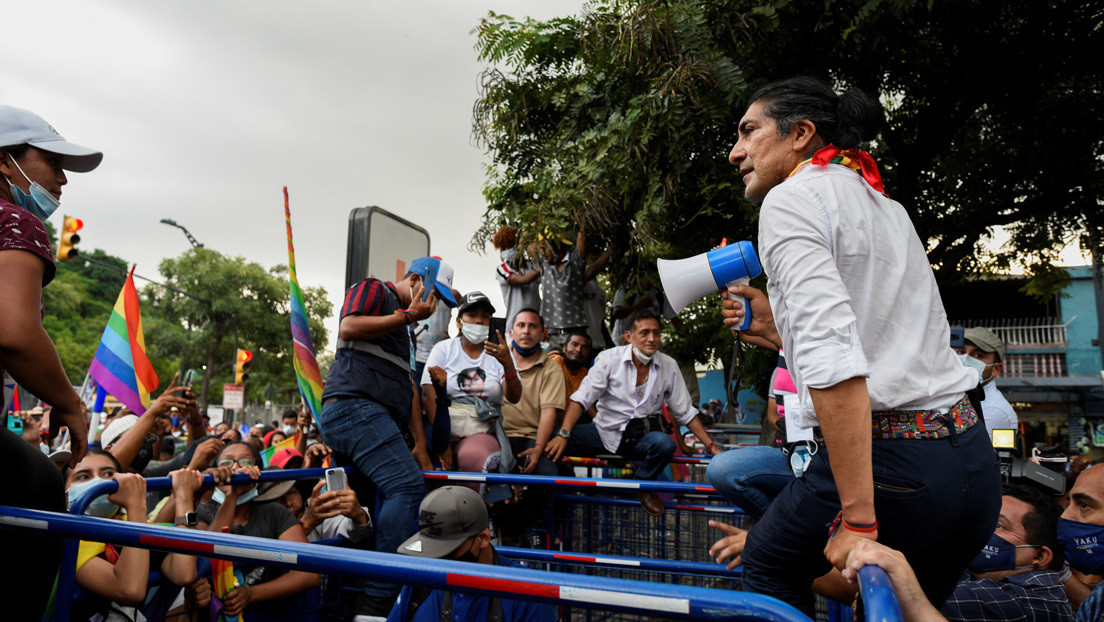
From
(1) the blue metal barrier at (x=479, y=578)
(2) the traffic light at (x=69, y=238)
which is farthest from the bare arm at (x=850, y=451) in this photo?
(2) the traffic light at (x=69, y=238)

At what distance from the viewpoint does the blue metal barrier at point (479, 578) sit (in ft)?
4.04

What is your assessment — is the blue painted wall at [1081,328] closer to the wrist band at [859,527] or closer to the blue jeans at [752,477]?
the blue jeans at [752,477]

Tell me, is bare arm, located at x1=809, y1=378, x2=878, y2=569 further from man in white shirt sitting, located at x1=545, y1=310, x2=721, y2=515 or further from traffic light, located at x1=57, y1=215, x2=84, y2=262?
traffic light, located at x1=57, y1=215, x2=84, y2=262

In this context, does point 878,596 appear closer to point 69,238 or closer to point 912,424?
point 912,424

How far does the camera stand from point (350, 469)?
3975mm

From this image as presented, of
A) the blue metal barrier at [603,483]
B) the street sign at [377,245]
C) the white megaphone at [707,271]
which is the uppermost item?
the street sign at [377,245]

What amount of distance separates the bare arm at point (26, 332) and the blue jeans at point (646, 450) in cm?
392

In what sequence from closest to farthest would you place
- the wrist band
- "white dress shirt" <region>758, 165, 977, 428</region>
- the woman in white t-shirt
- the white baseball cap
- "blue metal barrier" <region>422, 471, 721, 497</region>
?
the wrist band < "white dress shirt" <region>758, 165, 977, 428</region> < the white baseball cap < "blue metal barrier" <region>422, 471, 721, 497</region> < the woman in white t-shirt

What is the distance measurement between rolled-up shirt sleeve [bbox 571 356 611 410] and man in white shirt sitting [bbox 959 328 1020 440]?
2.57m

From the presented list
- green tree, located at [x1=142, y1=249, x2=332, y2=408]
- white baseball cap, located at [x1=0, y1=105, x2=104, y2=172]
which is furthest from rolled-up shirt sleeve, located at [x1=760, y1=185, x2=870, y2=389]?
green tree, located at [x1=142, y1=249, x2=332, y2=408]

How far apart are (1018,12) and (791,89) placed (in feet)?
22.1

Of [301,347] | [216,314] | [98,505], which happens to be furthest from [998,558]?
[216,314]

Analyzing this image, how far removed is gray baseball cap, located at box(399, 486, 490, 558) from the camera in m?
3.10

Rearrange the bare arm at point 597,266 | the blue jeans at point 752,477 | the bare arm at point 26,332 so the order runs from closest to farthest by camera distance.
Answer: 1. the bare arm at point 26,332
2. the blue jeans at point 752,477
3. the bare arm at point 597,266
